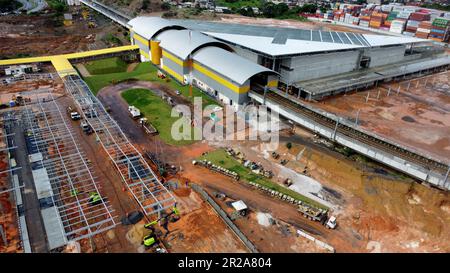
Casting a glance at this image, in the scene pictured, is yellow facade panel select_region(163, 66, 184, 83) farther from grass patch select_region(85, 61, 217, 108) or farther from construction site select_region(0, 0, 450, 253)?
grass patch select_region(85, 61, 217, 108)

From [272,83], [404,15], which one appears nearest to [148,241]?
[272,83]

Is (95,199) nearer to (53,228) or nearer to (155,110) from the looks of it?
(53,228)

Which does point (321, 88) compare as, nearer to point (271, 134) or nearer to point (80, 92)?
point (271, 134)

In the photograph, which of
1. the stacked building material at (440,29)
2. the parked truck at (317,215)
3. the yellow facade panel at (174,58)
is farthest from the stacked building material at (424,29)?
the parked truck at (317,215)

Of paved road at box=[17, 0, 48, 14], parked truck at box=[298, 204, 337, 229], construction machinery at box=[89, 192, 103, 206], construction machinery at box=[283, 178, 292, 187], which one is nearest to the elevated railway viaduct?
construction machinery at box=[283, 178, 292, 187]

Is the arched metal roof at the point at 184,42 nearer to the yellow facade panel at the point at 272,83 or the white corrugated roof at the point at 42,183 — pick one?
the yellow facade panel at the point at 272,83

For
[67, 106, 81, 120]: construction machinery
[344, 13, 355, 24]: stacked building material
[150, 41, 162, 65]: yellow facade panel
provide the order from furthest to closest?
1. [344, 13, 355, 24]: stacked building material
2. [150, 41, 162, 65]: yellow facade panel
3. [67, 106, 81, 120]: construction machinery
